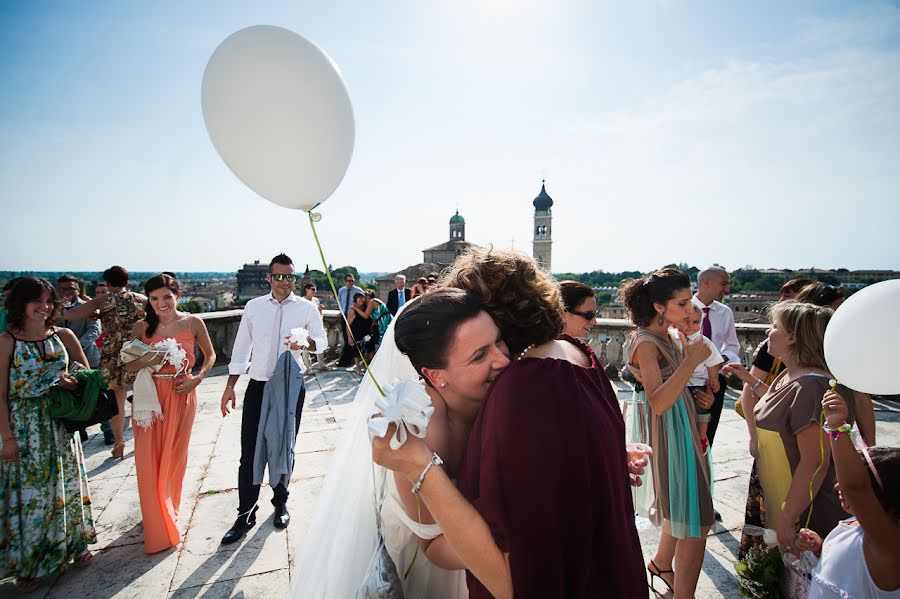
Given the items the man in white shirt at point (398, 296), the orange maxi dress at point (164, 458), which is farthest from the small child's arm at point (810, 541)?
the man in white shirt at point (398, 296)

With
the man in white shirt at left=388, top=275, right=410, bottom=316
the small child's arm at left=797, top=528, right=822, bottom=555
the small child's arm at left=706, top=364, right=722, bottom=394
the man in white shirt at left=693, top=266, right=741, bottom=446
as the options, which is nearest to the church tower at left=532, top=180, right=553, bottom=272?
the man in white shirt at left=388, top=275, right=410, bottom=316

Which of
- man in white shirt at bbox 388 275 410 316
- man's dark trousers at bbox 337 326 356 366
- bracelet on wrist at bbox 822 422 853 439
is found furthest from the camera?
man in white shirt at bbox 388 275 410 316

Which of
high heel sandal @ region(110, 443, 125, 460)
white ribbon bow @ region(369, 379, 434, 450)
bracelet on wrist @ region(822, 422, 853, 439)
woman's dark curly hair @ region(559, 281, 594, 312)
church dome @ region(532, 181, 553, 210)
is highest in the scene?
church dome @ region(532, 181, 553, 210)

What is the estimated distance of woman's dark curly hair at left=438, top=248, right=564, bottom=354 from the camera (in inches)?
56.4

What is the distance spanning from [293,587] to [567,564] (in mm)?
1262

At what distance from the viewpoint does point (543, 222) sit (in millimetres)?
74188

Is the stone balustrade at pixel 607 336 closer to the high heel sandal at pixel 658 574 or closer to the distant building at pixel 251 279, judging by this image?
the high heel sandal at pixel 658 574

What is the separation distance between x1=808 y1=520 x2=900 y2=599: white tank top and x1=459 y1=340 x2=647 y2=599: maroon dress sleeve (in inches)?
42.2

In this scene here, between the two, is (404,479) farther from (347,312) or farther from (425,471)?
(347,312)

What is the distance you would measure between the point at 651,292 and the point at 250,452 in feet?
9.99

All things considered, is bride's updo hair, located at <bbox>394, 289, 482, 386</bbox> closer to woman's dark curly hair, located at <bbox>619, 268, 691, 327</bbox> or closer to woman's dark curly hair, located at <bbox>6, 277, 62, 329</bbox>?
woman's dark curly hair, located at <bbox>619, 268, 691, 327</bbox>

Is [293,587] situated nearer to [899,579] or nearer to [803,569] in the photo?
[899,579]

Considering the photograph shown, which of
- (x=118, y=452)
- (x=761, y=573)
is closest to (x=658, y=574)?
(x=761, y=573)

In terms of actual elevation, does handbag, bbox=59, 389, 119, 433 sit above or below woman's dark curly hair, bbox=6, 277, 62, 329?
below
